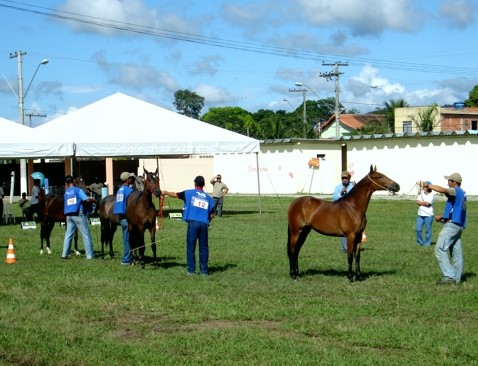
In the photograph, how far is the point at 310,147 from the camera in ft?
178

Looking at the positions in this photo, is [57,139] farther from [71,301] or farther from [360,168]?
[360,168]

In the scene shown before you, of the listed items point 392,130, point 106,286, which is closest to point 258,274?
point 106,286

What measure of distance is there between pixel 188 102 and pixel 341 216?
148m

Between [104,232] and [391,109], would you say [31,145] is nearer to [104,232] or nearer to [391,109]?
[104,232]

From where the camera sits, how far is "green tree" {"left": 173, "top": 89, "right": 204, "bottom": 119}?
160 m

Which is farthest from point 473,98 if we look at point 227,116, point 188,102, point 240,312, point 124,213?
point 240,312

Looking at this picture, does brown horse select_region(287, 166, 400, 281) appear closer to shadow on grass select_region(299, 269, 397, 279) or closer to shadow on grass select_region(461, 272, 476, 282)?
shadow on grass select_region(299, 269, 397, 279)

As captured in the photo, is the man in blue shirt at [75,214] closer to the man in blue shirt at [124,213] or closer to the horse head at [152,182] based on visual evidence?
the man in blue shirt at [124,213]

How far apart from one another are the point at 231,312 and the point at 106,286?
337 cm

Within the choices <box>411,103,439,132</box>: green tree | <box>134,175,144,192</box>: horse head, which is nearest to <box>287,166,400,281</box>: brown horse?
<box>134,175,144,192</box>: horse head

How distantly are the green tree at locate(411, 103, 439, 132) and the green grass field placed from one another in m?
51.4

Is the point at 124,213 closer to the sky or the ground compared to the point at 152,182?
closer to the ground

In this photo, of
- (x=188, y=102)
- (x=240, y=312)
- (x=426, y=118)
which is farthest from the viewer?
(x=188, y=102)

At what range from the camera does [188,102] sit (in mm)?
160000
